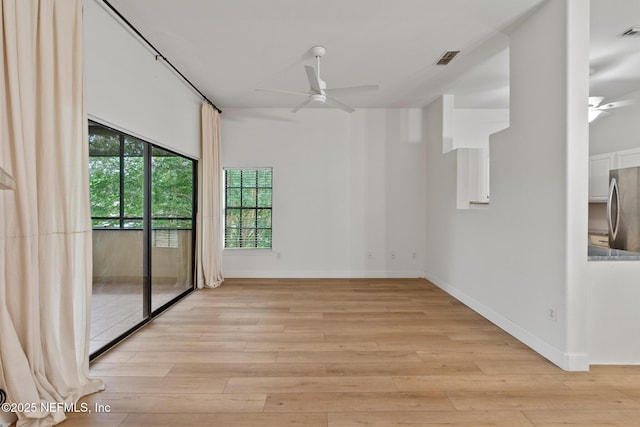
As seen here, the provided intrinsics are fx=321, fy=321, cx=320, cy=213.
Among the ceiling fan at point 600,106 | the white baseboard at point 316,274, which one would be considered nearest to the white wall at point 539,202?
the white baseboard at point 316,274

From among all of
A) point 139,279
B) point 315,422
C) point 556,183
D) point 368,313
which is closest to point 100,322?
point 139,279

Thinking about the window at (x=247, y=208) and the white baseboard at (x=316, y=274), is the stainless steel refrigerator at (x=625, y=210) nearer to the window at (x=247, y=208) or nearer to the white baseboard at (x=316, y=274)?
the white baseboard at (x=316, y=274)

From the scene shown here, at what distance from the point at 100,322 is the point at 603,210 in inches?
276

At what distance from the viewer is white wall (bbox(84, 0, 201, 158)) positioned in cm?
258

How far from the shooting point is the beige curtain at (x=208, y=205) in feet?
16.1

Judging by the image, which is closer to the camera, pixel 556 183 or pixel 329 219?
pixel 556 183

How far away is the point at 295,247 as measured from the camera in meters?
5.71

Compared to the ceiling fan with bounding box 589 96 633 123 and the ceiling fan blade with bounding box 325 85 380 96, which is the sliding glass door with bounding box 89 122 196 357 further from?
the ceiling fan with bounding box 589 96 633 123

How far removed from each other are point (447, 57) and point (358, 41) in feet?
3.83

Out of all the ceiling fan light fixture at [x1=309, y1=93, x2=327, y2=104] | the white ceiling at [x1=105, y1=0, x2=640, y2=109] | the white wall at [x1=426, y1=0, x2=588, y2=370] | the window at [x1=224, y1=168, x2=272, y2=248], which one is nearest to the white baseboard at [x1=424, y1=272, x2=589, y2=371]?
the white wall at [x1=426, y1=0, x2=588, y2=370]

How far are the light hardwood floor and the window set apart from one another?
2.09 metres

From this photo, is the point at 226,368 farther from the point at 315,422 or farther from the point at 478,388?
the point at 478,388

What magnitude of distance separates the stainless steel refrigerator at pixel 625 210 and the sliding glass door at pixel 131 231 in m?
4.95

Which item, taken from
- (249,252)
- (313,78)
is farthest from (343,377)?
(249,252)
